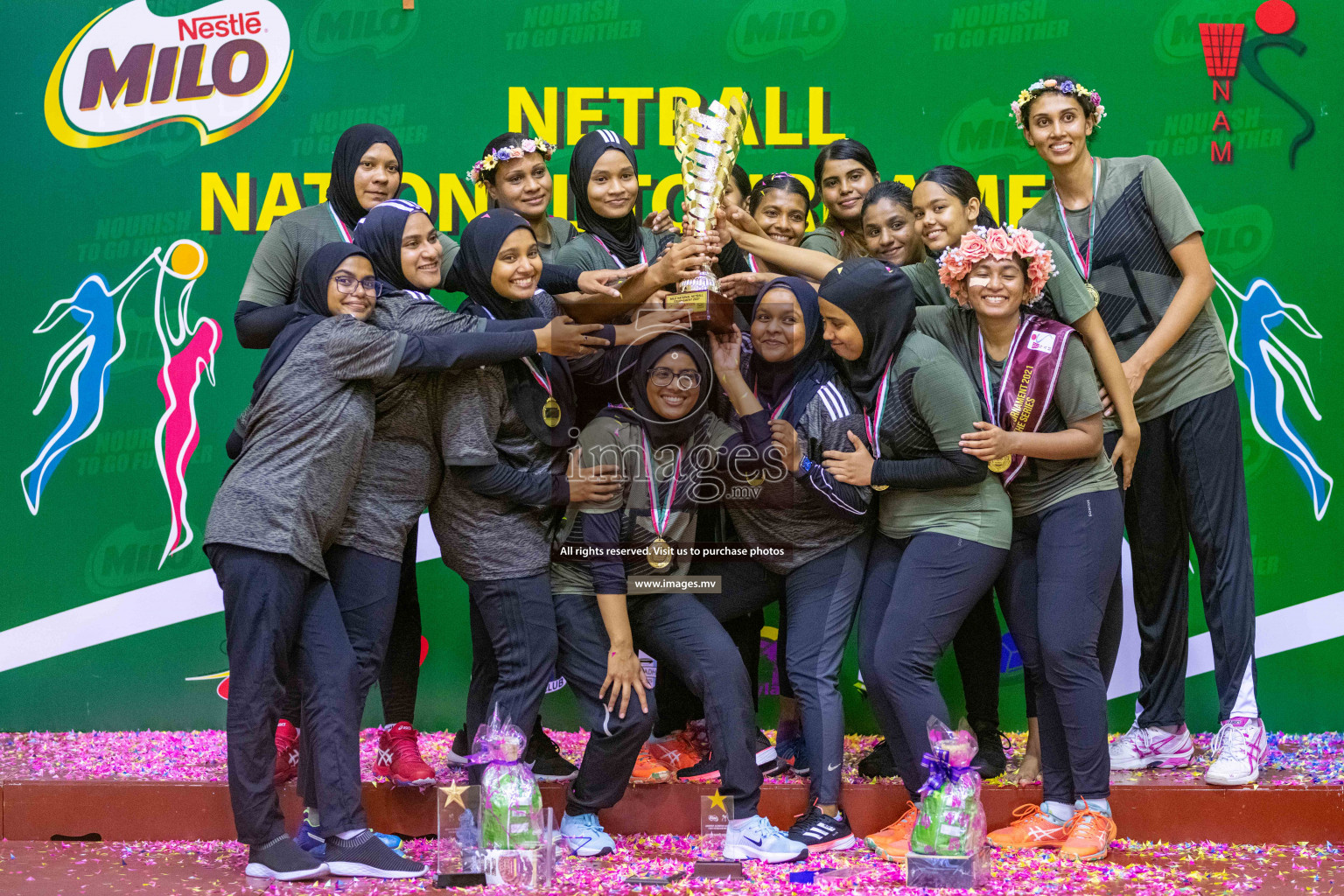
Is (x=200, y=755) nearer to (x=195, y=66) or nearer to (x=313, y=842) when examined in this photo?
(x=313, y=842)

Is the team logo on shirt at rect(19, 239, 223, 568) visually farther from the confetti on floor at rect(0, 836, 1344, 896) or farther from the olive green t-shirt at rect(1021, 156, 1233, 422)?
the olive green t-shirt at rect(1021, 156, 1233, 422)

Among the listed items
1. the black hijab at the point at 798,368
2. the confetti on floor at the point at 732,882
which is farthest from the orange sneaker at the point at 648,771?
the black hijab at the point at 798,368

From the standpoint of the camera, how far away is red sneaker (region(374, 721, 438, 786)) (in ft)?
12.1

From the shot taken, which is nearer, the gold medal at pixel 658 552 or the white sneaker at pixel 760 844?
the white sneaker at pixel 760 844

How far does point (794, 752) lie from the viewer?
3.91 metres

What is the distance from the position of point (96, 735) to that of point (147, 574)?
2.06 feet

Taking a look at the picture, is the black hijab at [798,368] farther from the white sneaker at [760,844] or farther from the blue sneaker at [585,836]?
the blue sneaker at [585,836]

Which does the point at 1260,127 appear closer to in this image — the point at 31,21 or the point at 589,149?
the point at 589,149

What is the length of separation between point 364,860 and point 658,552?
1.14 meters

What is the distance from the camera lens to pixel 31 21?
181 inches

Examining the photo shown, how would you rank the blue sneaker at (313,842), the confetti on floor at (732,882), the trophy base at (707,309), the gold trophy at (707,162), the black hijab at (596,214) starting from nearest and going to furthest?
the confetti on floor at (732,882) → the blue sneaker at (313,842) → the trophy base at (707,309) → the gold trophy at (707,162) → the black hijab at (596,214)

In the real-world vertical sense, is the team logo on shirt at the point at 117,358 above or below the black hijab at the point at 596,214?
below

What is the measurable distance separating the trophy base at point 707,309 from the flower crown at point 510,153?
896 millimetres

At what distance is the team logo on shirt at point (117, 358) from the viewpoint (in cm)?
463
